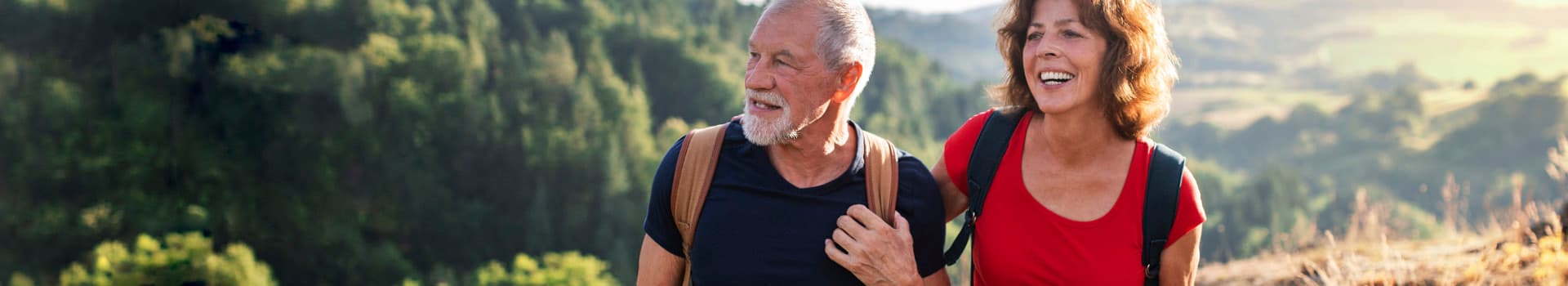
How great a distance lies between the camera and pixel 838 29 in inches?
103

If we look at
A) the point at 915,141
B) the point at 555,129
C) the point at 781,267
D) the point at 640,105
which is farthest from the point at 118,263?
the point at 915,141

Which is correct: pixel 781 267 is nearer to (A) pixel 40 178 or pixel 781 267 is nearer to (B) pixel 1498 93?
(A) pixel 40 178

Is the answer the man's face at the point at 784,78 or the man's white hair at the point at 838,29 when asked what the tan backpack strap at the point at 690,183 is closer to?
the man's face at the point at 784,78

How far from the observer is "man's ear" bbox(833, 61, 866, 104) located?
8.77 ft

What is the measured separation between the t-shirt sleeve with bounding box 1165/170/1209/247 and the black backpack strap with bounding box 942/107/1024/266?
0.44 metres

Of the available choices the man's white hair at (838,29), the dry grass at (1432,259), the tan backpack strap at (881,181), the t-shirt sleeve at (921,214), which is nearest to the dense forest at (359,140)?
the dry grass at (1432,259)

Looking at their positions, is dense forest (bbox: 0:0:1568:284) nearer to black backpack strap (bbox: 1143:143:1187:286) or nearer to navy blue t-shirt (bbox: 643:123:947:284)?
black backpack strap (bbox: 1143:143:1187:286)

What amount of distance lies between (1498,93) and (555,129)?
6836cm

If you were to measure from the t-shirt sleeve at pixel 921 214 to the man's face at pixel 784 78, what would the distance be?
0.93 ft

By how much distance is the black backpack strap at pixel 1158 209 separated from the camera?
8.79 feet

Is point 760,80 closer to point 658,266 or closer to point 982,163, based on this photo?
point 658,266

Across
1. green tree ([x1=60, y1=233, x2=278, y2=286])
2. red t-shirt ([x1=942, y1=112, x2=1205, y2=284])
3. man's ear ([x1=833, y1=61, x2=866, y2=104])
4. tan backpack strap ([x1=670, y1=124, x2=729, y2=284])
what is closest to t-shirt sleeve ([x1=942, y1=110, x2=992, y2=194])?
red t-shirt ([x1=942, y1=112, x2=1205, y2=284])

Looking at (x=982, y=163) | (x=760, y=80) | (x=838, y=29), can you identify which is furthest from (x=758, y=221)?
(x=982, y=163)

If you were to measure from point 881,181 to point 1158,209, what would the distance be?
646 mm
